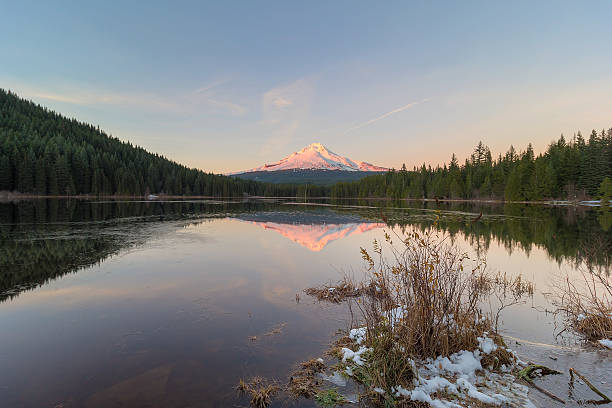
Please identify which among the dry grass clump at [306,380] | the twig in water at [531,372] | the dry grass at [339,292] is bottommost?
the dry grass at [339,292]

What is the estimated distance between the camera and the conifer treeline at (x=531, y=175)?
78.8 metres

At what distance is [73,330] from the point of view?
26.5 ft

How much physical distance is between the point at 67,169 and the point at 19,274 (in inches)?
4525

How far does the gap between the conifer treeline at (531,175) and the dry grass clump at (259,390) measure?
8790 cm

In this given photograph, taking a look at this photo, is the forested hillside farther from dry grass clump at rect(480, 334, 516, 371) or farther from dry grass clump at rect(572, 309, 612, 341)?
dry grass clump at rect(572, 309, 612, 341)

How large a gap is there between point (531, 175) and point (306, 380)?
112 metres

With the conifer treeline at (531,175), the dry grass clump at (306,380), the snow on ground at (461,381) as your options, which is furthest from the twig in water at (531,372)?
the conifer treeline at (531,175)

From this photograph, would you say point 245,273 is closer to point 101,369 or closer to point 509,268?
point 101,369

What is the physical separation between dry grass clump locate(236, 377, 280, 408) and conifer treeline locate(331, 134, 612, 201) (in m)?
87.9

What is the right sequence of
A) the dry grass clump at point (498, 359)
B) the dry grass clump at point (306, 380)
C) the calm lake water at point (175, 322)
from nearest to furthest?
the dry grass clump at point (306, 380)
the calm lake water at point (175, 322)
the dry grass clump at point (498, 359)

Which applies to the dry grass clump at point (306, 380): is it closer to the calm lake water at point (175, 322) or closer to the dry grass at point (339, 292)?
the calm lake water at point (175, 322)

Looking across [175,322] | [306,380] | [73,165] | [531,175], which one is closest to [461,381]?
[306,380]

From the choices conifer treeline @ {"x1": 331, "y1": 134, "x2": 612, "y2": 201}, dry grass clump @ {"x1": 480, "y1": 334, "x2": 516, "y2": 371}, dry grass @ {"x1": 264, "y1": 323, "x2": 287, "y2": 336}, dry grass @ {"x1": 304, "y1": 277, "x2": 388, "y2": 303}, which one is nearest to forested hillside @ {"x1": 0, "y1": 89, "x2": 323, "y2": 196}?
conifer treeline @ {"x1": 331, "y1": 134, "x2": 612, "y2": 201}

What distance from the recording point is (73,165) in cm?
10919
